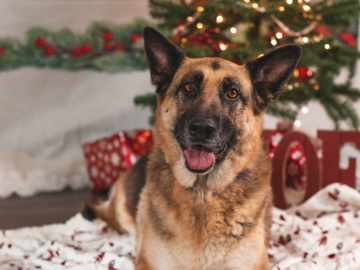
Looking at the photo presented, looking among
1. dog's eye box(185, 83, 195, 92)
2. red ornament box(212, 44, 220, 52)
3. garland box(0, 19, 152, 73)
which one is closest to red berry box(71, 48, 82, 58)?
garland box(0, 19, 152, 73)

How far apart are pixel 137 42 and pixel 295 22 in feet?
4.83

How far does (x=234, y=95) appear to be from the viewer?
150 centimetres

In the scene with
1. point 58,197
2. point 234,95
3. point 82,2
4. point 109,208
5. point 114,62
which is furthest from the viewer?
point 82,2

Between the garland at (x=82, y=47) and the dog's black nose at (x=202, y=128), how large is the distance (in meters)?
1.57

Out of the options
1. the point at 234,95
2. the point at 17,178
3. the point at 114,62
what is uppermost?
the point at 114,62

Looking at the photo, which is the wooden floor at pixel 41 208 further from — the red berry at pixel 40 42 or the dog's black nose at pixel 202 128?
the dog's black nose at pixel 202 128

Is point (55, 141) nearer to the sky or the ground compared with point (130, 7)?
nearer to the ground

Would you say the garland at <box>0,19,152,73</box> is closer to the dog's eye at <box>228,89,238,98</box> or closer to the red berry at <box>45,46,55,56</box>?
the red berry at <box>45,46,55,56</box>

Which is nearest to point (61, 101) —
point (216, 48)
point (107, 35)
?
point (107, 35)

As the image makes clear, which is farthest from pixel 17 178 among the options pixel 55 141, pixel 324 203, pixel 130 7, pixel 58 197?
pixel 324 203

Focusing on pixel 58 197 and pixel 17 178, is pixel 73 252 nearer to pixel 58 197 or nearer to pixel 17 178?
pixel 58 197

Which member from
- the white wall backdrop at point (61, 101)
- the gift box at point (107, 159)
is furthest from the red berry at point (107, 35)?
the white wall backdrop at point (61, 101)

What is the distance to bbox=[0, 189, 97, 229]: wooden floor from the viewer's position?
2344mm

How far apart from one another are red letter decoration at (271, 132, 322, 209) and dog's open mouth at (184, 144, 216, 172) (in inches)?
56.0
